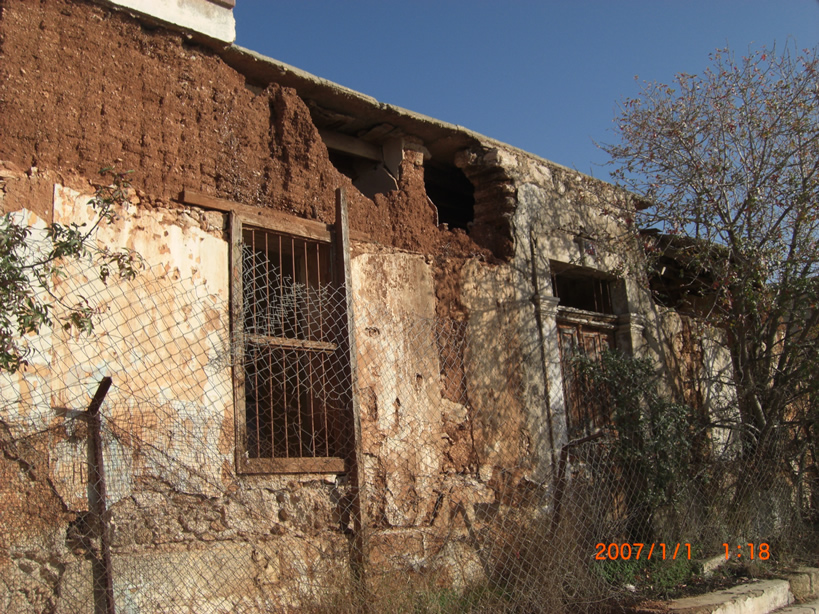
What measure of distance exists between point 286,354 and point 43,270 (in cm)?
168

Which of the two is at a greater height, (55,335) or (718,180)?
(718,180)

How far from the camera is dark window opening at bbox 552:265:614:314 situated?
8312mm

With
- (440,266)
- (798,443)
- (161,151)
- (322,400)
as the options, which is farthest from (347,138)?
→ (798,443)

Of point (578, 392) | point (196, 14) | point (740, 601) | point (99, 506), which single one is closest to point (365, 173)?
point (196, 14)

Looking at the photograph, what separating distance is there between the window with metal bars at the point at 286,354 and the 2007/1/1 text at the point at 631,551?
2.13 metres

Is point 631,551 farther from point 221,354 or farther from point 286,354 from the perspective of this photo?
point 221,354

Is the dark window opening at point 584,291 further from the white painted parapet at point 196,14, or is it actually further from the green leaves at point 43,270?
the green leaves at point 43,270

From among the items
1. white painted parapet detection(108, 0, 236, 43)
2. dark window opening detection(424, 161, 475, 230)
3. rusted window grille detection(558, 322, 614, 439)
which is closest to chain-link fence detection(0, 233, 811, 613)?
rusted window grille detection(558, 322, 614, 439)

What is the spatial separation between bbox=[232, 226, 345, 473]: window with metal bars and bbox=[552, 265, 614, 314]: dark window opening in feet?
11.1

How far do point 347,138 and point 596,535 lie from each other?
12.1 feet

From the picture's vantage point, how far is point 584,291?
8.54 m

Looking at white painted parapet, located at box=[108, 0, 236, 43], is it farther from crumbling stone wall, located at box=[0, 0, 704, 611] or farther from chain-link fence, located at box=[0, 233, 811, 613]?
chain-link fence, located at box=[0, 233, 811, 613]

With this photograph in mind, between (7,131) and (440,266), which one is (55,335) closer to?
(7,131)

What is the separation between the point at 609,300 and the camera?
8336mm
